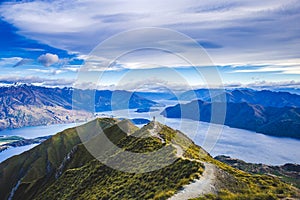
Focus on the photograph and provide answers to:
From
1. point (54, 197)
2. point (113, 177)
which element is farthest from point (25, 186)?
point (113, 177)

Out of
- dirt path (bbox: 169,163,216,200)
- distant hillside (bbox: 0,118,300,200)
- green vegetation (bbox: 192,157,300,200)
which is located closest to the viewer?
dirt path (bbox: 169,163,216,200)

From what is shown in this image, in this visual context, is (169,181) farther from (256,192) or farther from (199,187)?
(256,192)

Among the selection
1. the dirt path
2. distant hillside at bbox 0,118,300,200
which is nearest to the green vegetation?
distant hillside at bbox 0,118,300,200

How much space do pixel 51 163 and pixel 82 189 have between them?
434 feet

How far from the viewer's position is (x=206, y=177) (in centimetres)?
3628

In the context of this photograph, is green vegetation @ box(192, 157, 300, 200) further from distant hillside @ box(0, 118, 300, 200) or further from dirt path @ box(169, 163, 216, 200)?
dirt path @ box(169, 163, 216, 200)

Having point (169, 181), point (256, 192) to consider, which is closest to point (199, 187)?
point (169, 181)

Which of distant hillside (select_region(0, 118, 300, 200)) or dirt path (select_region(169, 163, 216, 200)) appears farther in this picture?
distant hillside (select_region(0, 118, 300, 200))

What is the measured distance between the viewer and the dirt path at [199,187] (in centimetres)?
3173

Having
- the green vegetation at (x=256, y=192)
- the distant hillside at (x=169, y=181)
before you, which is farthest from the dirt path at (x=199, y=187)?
the green vegetation at (x=256, y=192)

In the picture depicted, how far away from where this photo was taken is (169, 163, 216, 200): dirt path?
1249 inches

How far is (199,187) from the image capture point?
1323 inches

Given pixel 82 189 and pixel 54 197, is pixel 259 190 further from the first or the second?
pixel 54 197

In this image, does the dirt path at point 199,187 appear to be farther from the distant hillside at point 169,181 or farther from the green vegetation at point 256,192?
the green vegetation at point 256,192
